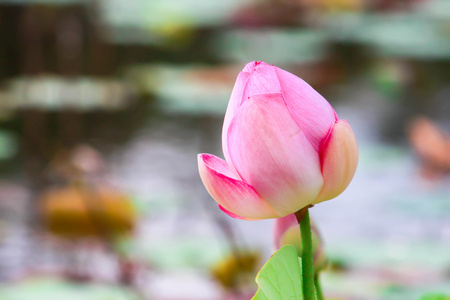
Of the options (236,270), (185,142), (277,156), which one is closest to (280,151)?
(277,156)

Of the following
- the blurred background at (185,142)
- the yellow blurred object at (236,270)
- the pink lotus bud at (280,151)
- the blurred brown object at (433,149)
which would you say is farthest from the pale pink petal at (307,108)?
the blurred brown object at (433,149)

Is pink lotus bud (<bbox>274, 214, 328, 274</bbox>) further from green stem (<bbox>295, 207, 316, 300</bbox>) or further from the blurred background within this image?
the blurred background

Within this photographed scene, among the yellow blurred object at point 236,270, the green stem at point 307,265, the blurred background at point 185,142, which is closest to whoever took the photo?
the green stem at point 307,265

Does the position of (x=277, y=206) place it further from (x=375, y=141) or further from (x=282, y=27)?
(x=282, y=27)

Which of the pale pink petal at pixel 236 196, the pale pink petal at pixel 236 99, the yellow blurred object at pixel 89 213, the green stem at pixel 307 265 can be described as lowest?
the green stem at pixel 307 265

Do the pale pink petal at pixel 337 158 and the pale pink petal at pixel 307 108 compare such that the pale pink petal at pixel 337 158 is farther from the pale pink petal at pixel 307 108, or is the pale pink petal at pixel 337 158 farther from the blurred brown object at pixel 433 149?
Result: the blurred brown object at pixel 433 149

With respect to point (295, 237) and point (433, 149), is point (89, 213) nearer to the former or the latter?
point (433, 149)
